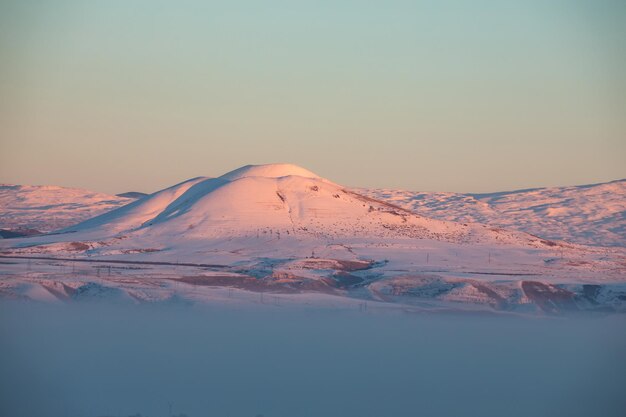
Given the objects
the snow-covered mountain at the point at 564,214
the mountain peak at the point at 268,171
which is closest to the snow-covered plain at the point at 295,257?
the mountain peak at the point at 268,171

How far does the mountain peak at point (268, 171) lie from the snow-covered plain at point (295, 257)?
0.23 meters

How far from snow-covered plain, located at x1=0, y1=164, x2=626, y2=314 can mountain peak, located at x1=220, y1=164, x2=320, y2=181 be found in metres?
0.23

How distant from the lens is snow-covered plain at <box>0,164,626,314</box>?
2694 inches

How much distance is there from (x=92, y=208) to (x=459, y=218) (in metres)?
69.4

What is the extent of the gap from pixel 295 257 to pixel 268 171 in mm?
34804

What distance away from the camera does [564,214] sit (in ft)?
583

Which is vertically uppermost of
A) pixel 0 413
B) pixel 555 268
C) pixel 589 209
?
pixel 589 209

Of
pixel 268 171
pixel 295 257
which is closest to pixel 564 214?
pixel 268 171

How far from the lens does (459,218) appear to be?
599 feet

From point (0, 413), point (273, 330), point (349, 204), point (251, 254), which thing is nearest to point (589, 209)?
point (349, 204)

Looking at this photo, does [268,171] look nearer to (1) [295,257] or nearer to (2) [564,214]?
(1) [295,257]

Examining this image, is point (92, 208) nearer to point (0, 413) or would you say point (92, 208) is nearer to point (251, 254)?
point (251, 254)

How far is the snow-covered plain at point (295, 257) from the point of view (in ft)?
225

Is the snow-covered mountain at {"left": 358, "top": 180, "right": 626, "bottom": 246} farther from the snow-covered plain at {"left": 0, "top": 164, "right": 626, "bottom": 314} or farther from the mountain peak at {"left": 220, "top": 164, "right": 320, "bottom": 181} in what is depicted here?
the snow-covered plain at {"left": 0, "top": 164, "right": 626, "bottom": 314}
